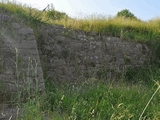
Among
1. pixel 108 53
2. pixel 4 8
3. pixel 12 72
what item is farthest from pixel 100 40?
pixel 12 72

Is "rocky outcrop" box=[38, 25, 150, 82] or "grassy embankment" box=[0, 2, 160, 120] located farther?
"rocky outcrop" box=[38, 25, 150, 82]

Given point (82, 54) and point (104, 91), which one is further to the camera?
point (82, 54)

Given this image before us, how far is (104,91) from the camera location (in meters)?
5.60

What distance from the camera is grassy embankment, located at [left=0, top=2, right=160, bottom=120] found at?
166 inches

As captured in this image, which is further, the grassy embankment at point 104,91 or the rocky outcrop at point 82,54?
the rocky outcrop at point 82,54

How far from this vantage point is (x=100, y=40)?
27.4 ft

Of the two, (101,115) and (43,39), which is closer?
(101,115)

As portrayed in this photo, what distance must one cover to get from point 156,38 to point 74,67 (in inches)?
129

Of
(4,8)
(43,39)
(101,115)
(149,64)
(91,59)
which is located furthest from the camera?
(149,64)

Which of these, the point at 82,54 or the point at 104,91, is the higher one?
the point at 82,54

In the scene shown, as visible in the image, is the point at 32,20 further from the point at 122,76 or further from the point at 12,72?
the point at 122,76

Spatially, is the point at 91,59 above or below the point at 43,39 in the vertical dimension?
below

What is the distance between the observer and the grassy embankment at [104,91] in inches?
166

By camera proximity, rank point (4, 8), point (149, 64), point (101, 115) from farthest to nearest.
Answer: point (149, 64) → point (4, 8) → point (101, 115)
